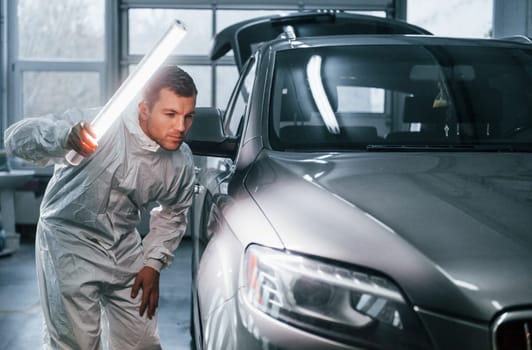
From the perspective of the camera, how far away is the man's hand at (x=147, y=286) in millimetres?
2459

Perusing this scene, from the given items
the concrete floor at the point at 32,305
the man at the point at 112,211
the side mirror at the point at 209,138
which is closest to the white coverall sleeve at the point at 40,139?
the man at the point at 112,211

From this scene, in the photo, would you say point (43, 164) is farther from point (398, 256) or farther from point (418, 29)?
point (418, 29)

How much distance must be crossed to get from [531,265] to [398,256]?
0.23 metres

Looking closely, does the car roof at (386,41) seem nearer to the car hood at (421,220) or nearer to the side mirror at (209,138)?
the side mirror at (209,138)

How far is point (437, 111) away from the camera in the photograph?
2.29 meters

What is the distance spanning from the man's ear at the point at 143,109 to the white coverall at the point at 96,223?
82 millimetres

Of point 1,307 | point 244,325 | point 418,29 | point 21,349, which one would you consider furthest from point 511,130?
point 1,307

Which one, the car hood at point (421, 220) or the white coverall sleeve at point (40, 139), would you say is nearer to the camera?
the car hood at point (421, 220)

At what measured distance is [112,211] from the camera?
2451 mm

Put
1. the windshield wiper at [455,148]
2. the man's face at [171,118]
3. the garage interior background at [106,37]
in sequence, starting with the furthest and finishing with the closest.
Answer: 1. the garage interior background at [106,37]
2. the man's face at [171,118]
3. the windshield wiper at [455,148]

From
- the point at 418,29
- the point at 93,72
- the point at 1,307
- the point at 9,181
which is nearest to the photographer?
the point at 418,29

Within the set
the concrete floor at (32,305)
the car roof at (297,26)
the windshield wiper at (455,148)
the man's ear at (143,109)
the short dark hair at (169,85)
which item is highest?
the car roof at (297,26)

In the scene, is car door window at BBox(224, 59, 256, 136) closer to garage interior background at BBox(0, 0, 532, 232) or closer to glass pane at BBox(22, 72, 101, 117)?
garage interior background at BBox(0, 0, 532, 232)

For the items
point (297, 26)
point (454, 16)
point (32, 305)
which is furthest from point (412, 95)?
point (454, 16)
